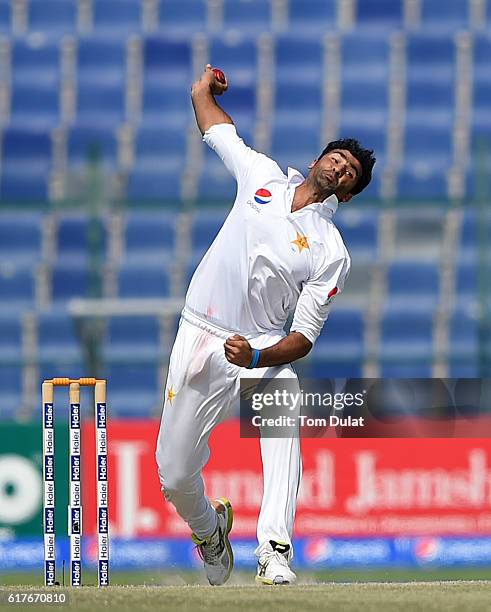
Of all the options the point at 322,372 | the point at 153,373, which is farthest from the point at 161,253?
the point at 322,372

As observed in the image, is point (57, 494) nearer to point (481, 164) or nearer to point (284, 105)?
point (481, 164)

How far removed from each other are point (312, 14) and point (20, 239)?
3.74m

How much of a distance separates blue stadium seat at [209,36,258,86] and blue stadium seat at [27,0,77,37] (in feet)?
4.84

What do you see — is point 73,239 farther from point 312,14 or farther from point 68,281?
point 312,14

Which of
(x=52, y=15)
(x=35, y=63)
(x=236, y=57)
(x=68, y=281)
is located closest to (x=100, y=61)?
(x=35, y=63)

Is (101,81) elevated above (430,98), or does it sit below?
above

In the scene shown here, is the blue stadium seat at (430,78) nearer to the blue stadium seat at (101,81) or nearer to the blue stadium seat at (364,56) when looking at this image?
the blue stadium seat at (364,56)

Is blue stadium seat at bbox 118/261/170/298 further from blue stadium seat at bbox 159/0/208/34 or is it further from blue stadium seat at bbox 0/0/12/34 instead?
blue stadium seat at bbox 0/0/12/34

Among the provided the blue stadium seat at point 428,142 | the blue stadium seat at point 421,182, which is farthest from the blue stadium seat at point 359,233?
the blue stadium seat at point 428,142

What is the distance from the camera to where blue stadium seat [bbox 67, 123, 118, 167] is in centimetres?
1269

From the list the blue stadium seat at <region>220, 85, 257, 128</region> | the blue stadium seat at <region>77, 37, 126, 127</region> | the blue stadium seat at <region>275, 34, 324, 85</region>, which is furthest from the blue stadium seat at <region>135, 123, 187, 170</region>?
the blue stadium seat at <region>275, 34, 324, 85</region>

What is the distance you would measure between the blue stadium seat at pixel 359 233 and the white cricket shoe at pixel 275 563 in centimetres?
634

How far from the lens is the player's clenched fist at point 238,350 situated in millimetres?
5453

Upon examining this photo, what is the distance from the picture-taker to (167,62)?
13.7 metres
